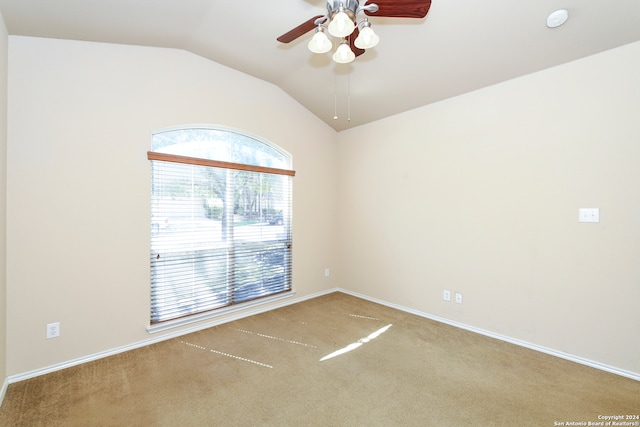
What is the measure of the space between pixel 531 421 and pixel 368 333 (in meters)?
1.48

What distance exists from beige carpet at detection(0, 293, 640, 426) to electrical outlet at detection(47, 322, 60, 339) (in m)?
0.30

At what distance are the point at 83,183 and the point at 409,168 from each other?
3.42m

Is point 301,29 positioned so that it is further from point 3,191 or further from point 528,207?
point 528,207

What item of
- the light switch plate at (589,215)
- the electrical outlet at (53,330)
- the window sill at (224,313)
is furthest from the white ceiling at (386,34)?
the window sill at (224,313)

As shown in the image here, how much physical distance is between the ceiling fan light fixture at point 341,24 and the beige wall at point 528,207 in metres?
2.17

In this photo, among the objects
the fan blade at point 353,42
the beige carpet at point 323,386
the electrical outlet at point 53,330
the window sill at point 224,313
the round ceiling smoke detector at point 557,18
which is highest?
the round ceiling smoke detector at point 557,18

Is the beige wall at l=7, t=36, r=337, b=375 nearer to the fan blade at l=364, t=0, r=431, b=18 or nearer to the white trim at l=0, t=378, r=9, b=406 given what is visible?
the white trim at l=0, t=378, r=9, b=406

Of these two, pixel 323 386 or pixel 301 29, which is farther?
pixel 323 386

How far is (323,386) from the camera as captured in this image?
2096mm

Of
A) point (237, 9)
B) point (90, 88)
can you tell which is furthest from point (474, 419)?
point (90, 88)

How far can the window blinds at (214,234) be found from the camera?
283 centimetres

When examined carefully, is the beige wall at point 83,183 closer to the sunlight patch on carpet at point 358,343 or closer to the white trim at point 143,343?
the white trim at point 143,343

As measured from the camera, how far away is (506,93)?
2.78 meters

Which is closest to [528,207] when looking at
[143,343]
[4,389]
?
[143,343]
